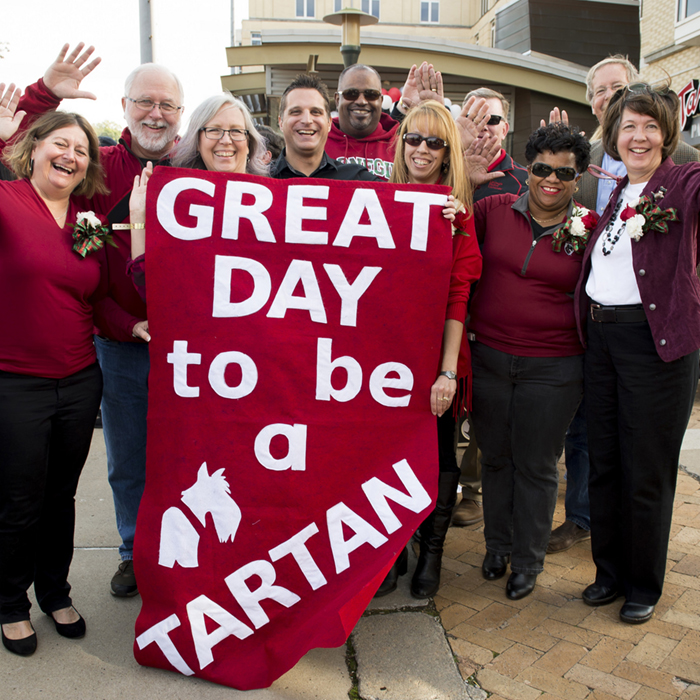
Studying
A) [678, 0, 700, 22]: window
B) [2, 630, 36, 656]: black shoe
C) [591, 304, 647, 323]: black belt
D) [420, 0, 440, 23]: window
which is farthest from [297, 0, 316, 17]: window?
[2, 630, 36, 656]: black shoe

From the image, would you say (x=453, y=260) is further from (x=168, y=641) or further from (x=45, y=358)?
(x=168, y=641)

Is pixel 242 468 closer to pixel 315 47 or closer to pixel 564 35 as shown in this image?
pixel 315 47

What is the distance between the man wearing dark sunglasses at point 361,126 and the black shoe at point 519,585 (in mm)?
2256

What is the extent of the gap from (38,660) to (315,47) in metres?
10.3

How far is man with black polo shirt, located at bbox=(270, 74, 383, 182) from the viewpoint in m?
3.04

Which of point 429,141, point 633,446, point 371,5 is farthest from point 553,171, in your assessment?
point 371,5

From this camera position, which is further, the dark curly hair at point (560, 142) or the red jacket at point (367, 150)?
the red jacket at point (367, 150)

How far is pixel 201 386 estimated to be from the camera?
2.47 metres

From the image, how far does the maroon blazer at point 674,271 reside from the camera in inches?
98.9

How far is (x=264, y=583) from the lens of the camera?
2391 millimetres

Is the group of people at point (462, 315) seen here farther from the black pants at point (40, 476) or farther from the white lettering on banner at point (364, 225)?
the white lettering on banner at point (364, 225)

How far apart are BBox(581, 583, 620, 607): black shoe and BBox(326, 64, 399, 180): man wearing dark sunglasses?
240 centimetres

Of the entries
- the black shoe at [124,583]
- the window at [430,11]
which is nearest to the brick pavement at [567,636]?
the black shoe at [124,583]

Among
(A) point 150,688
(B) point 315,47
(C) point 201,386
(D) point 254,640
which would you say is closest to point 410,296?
(C) point 201,386
